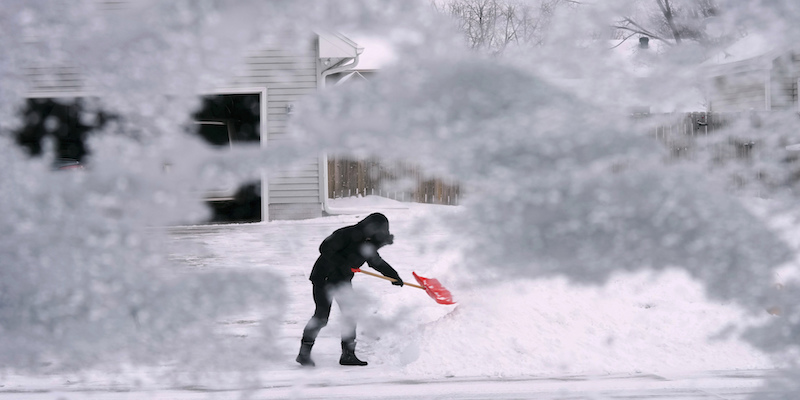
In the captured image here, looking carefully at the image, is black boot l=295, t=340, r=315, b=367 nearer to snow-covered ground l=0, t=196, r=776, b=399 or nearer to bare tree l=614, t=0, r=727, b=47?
snow-covered ground l=0, t=196, r=776, b=399

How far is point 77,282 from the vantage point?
3.56 feet

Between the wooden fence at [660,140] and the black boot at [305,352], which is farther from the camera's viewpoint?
the black boot at [305,352]

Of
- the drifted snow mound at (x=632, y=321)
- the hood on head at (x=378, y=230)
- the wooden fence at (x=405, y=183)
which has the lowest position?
the drifted snow mound at (x=632, y=321)

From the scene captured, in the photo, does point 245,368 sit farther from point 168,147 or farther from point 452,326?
point 452,326

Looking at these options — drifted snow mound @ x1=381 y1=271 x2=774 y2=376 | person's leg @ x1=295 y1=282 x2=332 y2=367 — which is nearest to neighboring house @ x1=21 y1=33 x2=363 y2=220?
drifted snow mound @ x1=381 y1=271 x2=774 y2=376

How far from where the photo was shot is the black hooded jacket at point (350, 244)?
1619 mm

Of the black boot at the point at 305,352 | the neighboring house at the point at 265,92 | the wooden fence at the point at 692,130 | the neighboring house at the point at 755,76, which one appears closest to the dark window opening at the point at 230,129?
the neighboring house at the point at 265,92

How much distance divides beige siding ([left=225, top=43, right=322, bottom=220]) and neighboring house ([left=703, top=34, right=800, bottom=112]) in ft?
2.64

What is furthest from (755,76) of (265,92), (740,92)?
(265,92)

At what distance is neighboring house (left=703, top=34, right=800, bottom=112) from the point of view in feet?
3.98

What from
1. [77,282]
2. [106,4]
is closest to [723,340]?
[77,282]

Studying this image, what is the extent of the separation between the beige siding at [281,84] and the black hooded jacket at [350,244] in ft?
1.00

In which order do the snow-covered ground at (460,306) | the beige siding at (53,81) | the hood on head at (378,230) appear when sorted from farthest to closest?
the hood on head at (378,230) < the snow-covered ground at (460,306) < the beige siding at (53,81)

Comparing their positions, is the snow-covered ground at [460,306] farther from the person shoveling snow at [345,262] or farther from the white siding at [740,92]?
the white siding at [740,92]
